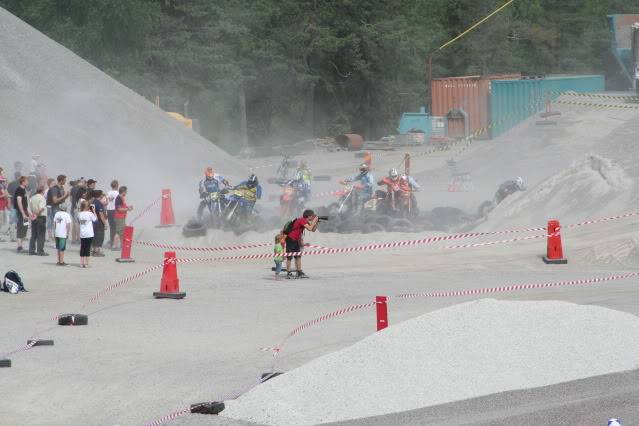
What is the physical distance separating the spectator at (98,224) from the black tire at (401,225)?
606cm

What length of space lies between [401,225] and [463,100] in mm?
26468

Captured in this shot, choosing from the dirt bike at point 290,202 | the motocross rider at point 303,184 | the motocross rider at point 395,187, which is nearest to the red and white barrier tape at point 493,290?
the motocross rider at point 395,187

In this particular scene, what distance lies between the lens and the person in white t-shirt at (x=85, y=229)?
69.3 feet

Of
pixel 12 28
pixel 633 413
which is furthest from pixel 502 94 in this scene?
pixel 633 413

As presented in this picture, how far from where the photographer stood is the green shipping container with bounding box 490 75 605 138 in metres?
46.8

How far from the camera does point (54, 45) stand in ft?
137

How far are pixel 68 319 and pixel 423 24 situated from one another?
188 feet

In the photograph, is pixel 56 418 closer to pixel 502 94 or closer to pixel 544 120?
pixel 544 120

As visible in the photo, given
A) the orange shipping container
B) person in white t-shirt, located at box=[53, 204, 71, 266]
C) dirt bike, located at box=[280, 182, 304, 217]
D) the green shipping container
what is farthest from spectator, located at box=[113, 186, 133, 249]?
the orange shipping container

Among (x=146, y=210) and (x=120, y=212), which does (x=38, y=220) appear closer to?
(x=120, y=212)

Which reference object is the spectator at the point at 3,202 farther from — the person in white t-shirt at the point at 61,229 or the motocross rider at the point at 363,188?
the motocross rider at the point at 363,188

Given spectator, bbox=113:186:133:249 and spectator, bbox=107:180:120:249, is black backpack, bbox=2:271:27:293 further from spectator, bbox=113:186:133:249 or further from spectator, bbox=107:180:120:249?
spectator, bbox=107:180:120:249

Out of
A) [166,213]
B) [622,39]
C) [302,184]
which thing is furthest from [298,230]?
[622,39]

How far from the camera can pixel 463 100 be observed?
50.7 m
